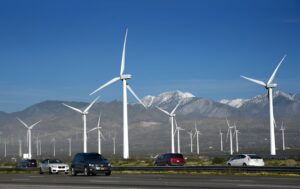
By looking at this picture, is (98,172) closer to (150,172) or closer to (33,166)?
(150,172)

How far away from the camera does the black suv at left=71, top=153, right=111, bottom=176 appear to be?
51438mm

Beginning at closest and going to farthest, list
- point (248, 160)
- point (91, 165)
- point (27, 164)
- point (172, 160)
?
point (91, 165) → point (248, 160) → point (172, 160) → point (27, 164)

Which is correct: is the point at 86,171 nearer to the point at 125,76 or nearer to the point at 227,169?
the point at 227,169

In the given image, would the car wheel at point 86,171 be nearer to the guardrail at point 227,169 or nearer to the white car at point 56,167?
the guardrail at point 227,169

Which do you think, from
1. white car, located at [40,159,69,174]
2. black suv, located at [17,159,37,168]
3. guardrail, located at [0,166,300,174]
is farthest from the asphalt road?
black suv, located at [17,159,37,168]

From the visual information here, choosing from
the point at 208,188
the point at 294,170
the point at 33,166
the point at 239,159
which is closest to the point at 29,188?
the point at 208,188

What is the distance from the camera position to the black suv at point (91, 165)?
169 feet

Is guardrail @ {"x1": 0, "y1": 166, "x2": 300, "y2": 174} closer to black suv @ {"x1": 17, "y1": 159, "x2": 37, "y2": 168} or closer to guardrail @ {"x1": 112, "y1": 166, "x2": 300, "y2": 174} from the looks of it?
guardrail @ {"x1": 112, "y1": 166, "x2": 300, "y2": 174}

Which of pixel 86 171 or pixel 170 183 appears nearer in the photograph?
pixel 170 183

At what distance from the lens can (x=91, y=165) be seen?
169 ft

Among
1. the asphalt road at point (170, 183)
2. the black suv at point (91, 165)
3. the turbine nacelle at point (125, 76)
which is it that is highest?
the turbine nacelle at point (125, 76)

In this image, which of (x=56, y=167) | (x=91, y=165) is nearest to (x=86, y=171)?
(x=91, y=165)

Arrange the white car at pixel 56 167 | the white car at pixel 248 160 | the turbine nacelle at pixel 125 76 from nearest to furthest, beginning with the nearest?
the white car at pixel 248 160 → the white car at pixel 56 167 → the turbine nacelle at pixel 125 76

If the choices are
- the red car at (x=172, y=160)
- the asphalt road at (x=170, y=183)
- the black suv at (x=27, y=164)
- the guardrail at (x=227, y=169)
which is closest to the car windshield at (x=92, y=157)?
the guardrail at (x=227, y=169)
